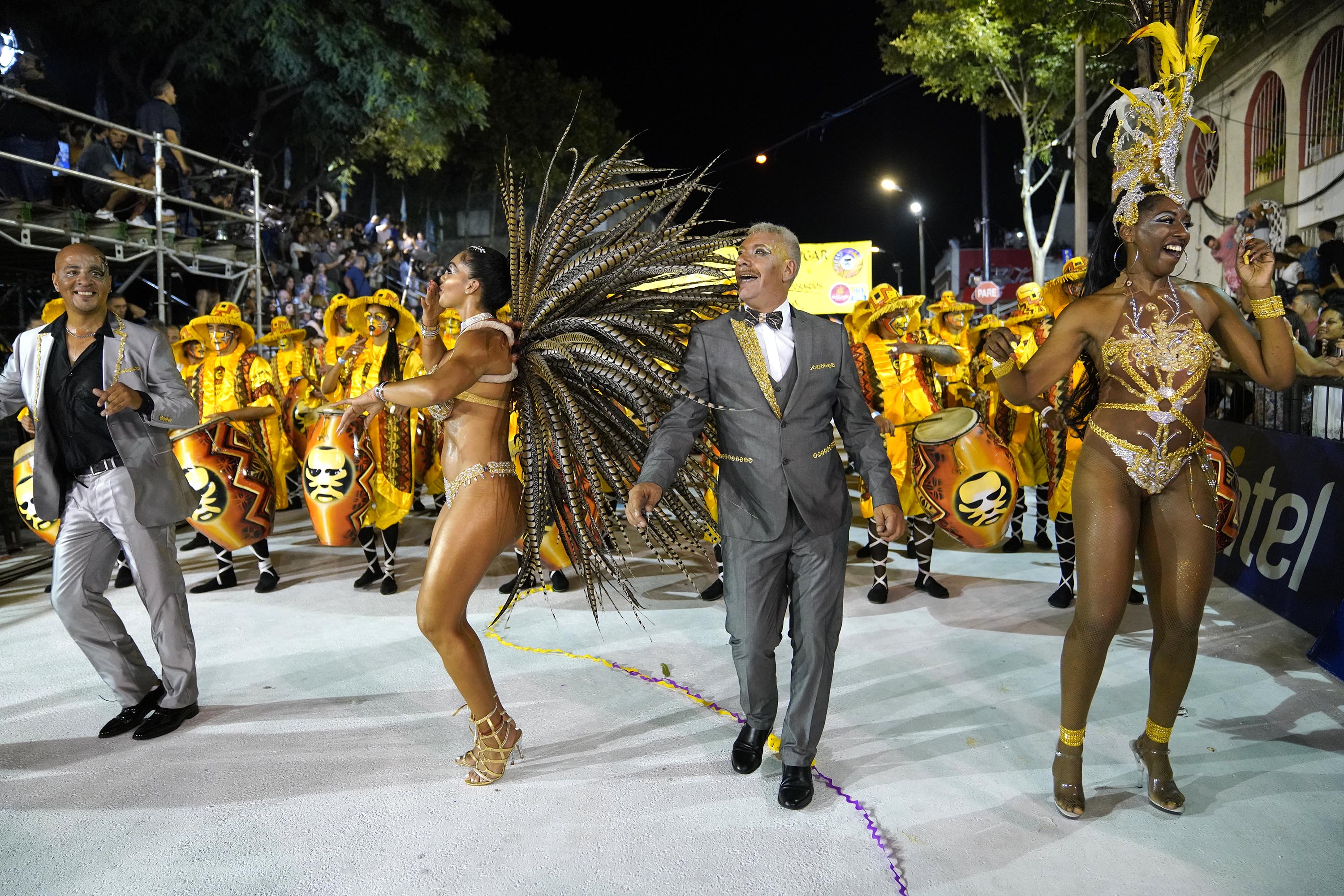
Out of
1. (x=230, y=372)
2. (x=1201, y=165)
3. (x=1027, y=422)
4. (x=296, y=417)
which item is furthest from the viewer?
(x=1201, y=165)

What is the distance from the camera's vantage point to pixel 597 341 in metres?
3.22

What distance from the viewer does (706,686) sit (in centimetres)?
426

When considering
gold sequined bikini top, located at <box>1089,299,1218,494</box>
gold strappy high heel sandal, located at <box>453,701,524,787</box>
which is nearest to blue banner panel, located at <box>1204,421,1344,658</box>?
gold sequined bikini top, located at <box>1089,299,1218,494</box>

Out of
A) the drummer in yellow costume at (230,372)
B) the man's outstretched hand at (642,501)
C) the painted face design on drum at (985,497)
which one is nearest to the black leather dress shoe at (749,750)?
the man's outstretched hand at (642,501)

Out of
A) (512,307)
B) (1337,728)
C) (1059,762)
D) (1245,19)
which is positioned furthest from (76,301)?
(1245,19)

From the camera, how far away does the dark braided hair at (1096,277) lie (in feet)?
10.7

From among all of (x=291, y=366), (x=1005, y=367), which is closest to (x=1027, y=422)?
(x=1005, y=367)

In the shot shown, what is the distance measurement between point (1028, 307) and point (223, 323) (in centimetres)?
606

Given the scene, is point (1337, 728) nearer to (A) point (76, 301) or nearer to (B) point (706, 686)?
(B) point (706, 686)

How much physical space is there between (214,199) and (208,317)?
548 cm

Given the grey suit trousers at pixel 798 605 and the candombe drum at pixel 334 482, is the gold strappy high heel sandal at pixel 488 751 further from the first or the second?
the candombe drum at pixel 334 482

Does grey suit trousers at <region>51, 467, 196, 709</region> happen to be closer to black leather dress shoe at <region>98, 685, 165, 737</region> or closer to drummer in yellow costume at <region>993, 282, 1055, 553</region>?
black leather dress shoe at <region>98, 685, 165, 737</region>

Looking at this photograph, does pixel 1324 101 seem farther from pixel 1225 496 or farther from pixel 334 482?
pixel 334 482

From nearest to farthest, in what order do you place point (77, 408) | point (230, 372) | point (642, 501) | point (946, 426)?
1. point (642, 501)
2. point (77, 408)
3. point (946, 426)
4. point (230, 372)
